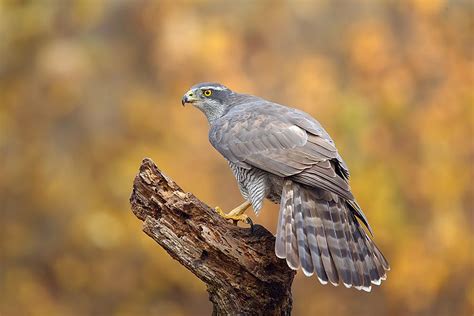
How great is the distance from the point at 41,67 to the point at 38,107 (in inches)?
19.2

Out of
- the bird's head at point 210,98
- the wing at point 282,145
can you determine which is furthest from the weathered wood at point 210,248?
the bird's head at point 210,98

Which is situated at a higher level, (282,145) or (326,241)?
(282,145)

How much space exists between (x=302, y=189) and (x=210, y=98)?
1594mm

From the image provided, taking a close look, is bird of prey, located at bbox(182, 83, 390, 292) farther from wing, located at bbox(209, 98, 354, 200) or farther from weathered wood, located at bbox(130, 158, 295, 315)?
weathered wood, located at bbox(130, 158, 295, 315)

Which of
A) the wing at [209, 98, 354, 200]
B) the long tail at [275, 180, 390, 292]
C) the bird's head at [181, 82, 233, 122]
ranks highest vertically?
the bird's head at [181, 82, 233, 122]

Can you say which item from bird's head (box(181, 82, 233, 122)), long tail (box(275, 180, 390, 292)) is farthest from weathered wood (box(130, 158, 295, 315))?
bird's head (box(181, 82, 233, 122))

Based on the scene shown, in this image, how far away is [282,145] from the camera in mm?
5184

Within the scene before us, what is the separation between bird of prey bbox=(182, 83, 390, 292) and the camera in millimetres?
4641

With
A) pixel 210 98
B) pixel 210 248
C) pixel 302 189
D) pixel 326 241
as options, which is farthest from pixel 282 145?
pixel 210 98

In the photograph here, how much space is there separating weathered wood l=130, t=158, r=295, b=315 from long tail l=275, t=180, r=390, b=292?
224mm

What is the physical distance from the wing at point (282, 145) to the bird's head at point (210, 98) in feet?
1.46

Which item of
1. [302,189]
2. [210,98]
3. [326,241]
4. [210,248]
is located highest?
[210,98]

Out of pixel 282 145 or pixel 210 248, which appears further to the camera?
pixel 282 145

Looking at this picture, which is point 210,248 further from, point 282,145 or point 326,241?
point 282,145
